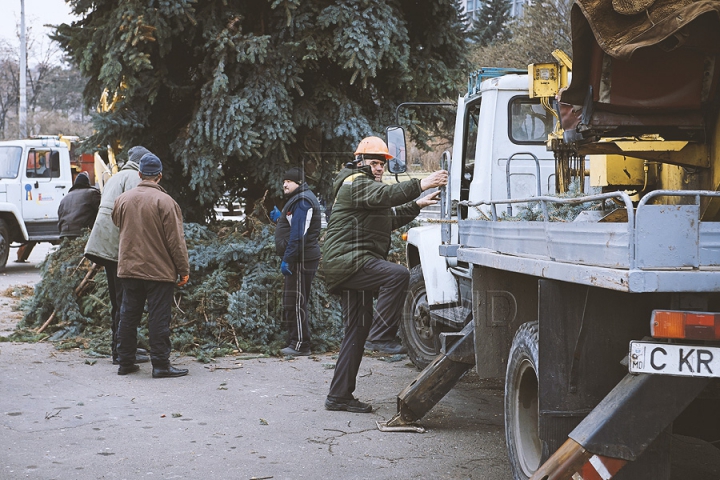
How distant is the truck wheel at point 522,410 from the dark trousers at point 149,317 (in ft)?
12.7

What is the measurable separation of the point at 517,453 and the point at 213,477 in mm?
1694

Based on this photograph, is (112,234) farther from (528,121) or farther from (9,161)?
(9,161)

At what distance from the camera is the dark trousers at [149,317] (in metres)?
7.66

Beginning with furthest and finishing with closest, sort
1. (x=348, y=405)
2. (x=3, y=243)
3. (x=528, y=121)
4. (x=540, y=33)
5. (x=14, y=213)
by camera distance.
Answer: (x=540, y=33)
(x=14, y=213)
(x=3, y=243)
(x=528, y=121)
(x=348, y=405)

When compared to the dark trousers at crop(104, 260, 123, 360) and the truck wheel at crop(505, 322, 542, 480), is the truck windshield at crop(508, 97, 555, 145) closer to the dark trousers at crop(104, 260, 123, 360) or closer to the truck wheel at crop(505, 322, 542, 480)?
the truck wheel at crop(505, 322, 542, 480)

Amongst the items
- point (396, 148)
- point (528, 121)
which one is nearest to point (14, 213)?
point (396, 148)

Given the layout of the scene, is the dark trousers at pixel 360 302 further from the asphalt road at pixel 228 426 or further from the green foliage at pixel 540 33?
Answer: the green foliage at pixel 540 33

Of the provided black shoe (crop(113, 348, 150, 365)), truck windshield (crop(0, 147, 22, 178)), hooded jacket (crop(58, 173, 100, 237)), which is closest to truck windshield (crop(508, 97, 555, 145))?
black shoe (crop(113, 348, 150, 365))

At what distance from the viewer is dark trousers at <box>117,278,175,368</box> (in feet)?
25.1

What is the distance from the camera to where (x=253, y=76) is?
1074 centimetres

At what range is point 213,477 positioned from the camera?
4863 millimetres

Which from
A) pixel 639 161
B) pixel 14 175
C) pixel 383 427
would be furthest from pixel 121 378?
pixel 14 175

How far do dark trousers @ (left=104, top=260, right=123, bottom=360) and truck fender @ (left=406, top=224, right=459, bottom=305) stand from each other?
2880 mm

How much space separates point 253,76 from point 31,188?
909 centimetres
